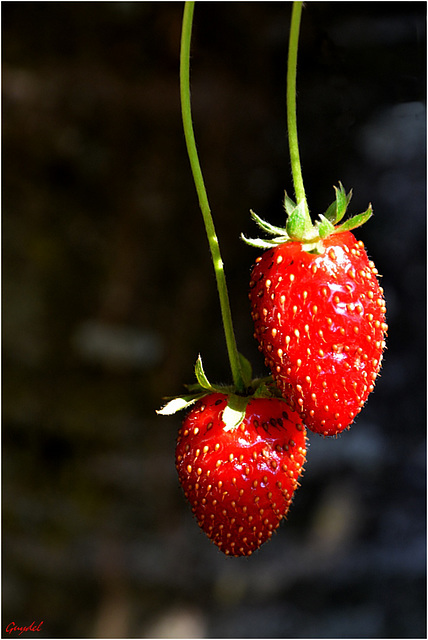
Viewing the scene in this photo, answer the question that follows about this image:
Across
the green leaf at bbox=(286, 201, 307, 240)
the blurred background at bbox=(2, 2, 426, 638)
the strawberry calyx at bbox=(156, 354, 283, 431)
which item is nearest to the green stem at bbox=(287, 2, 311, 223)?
the green leaf at bbox=(286, 201, 307, 240)

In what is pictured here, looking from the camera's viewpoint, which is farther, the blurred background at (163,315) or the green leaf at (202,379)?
the blurred background at (163,315)

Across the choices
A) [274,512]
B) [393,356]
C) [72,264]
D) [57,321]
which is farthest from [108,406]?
[274,512]

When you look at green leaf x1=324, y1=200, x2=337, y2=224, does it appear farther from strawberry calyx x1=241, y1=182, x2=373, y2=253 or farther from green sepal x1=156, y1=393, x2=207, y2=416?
green sepal x1=156, y1=393, x2=207, y2=416

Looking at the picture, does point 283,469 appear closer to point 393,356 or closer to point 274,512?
point 274,512

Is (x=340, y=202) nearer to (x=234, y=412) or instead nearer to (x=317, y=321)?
(x=317, y=321)

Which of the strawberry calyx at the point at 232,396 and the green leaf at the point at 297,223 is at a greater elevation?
the green leaf at the point at 297,223
